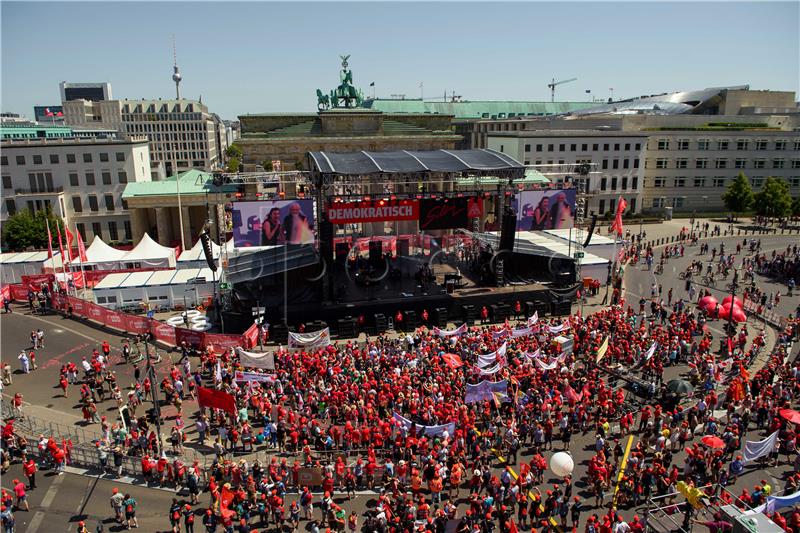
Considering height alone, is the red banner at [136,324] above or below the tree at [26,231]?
below

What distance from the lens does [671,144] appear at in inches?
2815

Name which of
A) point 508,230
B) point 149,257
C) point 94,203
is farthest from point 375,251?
point 94,203

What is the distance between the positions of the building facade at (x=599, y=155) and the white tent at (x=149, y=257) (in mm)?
45417

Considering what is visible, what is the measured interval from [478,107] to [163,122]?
8224cm

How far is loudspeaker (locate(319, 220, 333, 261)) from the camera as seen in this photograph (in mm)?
32750

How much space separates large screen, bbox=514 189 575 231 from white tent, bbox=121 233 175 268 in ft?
87.6

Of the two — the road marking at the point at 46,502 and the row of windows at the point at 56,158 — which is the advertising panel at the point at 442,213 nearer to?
the road marking at the point at 46,502

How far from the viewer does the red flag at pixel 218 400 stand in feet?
64.2

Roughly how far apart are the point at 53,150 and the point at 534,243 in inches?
1922

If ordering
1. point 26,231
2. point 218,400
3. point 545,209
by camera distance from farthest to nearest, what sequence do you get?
1. point 26,231
2. point 545,209
3. point 218,400

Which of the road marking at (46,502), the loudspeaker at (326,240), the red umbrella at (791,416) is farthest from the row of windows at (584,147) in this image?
the road marking at (46,502)

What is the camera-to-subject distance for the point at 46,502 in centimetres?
1733

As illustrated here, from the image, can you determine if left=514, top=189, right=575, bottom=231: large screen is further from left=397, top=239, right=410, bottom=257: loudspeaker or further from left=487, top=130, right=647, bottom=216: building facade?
left=487, top=130, right=647, bottom=216: building facade

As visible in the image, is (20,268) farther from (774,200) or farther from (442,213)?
(774,200)
